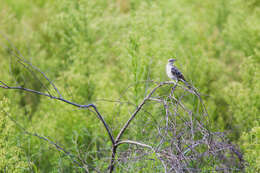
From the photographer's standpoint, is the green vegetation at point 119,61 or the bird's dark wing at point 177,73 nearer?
the bird's dark wing at point 177,73

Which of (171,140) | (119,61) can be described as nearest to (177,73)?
(171,140)

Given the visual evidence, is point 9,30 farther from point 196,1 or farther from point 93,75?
point 196,1

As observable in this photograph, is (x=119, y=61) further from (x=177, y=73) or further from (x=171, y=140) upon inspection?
(x=171, y=140)

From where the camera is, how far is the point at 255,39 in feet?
43.1

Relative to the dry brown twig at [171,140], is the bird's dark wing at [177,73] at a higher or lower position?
higher

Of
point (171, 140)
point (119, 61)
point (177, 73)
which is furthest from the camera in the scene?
point (119, 61)

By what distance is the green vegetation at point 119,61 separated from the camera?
10078 millimetres

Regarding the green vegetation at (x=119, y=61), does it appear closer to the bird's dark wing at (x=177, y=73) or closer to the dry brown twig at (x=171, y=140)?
the bird's dark wing at (x=177, y=73)

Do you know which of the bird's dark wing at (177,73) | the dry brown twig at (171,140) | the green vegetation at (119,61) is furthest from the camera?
the green vegetation at (119,61)

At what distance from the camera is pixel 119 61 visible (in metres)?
15.5

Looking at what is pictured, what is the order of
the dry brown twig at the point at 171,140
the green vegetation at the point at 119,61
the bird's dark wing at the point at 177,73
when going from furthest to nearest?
the green vegetation at the point at 119,61
the bird's dark wing at the point at 177,73
the dry brown twig at the point at 171,140

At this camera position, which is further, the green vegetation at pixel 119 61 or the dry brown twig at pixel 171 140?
the green vegetation at pixel 119 61

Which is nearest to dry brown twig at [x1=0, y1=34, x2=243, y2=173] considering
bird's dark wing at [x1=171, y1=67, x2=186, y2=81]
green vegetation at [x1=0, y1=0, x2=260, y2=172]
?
bird's dark wing at [x1=171, y1=67, x2=186, y2=81]

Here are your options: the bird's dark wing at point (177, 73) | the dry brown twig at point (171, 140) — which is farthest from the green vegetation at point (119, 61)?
the dry brown twig at point (171, 140)
